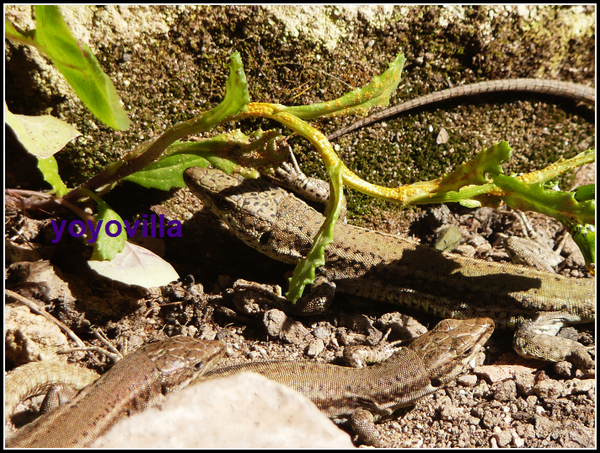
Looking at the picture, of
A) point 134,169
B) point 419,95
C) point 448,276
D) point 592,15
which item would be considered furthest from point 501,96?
point 134,169

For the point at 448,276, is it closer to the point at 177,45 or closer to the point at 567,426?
the point at 567,426

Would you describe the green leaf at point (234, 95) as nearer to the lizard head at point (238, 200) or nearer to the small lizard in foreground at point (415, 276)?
the lizard head at point (238, 200)

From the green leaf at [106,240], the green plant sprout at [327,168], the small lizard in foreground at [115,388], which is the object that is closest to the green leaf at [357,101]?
the green plant sprout at [327,168]

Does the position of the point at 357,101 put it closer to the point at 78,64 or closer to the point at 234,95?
the point at 234,95

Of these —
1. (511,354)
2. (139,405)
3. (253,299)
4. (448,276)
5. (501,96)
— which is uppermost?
(501,96)

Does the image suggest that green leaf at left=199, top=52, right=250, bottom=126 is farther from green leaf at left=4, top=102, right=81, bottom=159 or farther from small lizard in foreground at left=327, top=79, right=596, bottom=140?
small lizard in foreground at left=327, top=79, right=596, bottom=140

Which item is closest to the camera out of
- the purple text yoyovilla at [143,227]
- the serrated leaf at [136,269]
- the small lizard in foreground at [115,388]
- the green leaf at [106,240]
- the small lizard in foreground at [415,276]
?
the small lizard in foreground at [115,388]

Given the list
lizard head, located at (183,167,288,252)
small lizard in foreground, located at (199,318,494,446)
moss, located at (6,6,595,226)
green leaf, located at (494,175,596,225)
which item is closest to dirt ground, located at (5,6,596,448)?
moss, located at (6,6,595,226)

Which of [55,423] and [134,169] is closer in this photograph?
[55,423]
